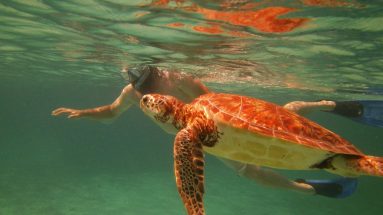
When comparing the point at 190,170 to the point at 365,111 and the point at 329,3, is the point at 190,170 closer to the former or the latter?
the point at 329,3

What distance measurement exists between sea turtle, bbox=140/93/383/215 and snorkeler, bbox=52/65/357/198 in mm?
3210

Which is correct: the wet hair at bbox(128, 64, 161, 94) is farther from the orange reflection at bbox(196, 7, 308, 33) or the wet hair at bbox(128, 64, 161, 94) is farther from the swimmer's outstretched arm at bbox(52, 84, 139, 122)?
the orange reflection at bbox(196, 7, 308, 33)

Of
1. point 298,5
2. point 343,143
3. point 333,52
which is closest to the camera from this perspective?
point 343,143

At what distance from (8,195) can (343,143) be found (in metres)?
16.9

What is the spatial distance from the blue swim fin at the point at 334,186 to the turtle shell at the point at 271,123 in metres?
4.66

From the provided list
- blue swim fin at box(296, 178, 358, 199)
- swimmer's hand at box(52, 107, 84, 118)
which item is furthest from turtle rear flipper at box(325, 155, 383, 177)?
swimmer's hand at box(52, 107, 84, 118)

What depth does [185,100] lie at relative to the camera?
962cm

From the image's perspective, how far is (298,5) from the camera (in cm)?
713

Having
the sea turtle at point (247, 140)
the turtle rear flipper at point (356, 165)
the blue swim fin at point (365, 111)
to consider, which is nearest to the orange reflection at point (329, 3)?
the sea turtle at point (247, 140)

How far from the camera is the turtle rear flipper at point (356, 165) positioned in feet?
16.0

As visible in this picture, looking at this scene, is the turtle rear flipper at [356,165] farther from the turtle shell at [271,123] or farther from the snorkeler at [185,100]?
the snorkeler at [185,100]

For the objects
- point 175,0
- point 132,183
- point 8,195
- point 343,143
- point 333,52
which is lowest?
point 132,183

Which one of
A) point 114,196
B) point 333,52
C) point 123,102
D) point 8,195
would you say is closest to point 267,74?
point 333,52

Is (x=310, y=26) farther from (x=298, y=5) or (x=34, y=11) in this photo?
(x=34, y=11)
